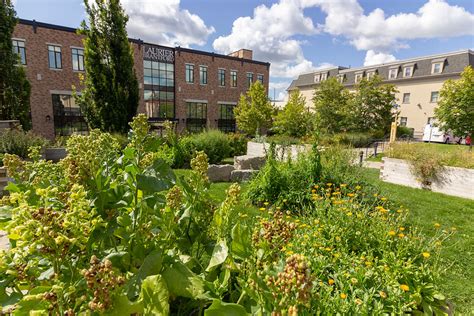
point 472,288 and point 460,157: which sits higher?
point 460,157

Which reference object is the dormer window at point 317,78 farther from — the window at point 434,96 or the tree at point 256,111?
the tree at point 256,111

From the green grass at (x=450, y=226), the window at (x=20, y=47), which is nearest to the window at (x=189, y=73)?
the window at (x=20, y=47)

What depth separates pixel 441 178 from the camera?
7562 millimetres

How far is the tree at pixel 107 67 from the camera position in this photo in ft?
40.9

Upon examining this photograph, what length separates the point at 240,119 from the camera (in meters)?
22.7

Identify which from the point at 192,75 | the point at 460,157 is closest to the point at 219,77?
the point at 192,75

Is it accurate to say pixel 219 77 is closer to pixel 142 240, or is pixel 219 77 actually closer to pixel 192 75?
pixel 192 75

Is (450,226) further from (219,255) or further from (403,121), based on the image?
(403,121)

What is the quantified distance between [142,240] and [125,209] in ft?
0.76

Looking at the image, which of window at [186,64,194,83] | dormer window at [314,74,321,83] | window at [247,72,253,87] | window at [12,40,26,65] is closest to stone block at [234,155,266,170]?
window at [12,40,26,65]

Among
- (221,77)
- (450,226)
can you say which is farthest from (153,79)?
(450,226)

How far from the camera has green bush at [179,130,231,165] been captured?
10555 mm

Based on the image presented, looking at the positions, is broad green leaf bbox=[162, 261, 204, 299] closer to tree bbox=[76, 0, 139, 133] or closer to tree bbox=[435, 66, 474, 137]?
tree bbox=[76, 0, 139, 133]

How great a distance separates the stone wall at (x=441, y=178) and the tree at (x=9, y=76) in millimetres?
14621
